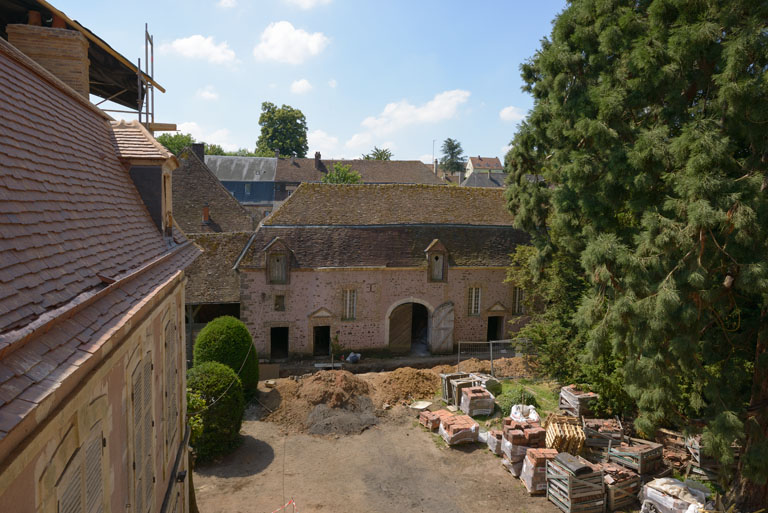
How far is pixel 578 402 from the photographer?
52.8 feet

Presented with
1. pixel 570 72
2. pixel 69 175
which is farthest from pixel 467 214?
pixel 69 175

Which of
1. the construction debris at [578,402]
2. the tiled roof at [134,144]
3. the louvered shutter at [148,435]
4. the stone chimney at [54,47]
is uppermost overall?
the stone chimney at [54,47]

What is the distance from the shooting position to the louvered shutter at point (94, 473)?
421 cm

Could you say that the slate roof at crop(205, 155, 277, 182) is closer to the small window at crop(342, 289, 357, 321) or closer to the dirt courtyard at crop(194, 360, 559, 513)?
the small window at crop(342, 289, 357, 321)

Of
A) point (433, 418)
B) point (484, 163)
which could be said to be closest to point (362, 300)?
point (433, 418)

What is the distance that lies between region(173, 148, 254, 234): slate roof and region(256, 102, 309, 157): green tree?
4122cm

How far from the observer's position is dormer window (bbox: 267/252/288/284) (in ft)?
76.3

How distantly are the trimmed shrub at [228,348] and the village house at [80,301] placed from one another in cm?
775

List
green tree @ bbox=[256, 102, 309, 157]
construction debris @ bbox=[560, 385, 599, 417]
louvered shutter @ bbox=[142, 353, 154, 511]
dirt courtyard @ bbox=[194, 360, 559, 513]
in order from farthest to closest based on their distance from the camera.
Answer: green tree @ bbox=[256, 102, 309, 157] → construction debris @ bbox=[560, 385, 599, 417] → dirt courtyard @ bbox=[194, 360, 559, 513] → louvered shutter @ bbox=[142, 353, 154, 511]

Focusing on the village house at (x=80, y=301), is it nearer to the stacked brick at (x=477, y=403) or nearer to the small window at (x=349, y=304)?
the stacked brick at (x=477, y=403)

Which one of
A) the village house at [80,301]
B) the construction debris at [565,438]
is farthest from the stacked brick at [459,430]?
the village house at [80,301]

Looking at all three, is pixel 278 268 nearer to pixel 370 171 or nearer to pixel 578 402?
pixel 578 402

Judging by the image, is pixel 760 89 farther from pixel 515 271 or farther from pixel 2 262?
pixel 515 271

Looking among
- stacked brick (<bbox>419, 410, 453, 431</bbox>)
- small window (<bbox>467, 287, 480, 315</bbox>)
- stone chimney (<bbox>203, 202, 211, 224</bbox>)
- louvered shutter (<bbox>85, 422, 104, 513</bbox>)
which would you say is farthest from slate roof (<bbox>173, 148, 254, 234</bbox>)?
louvered shutter (<bbox>85, 422, 104, 513</bbox>)
